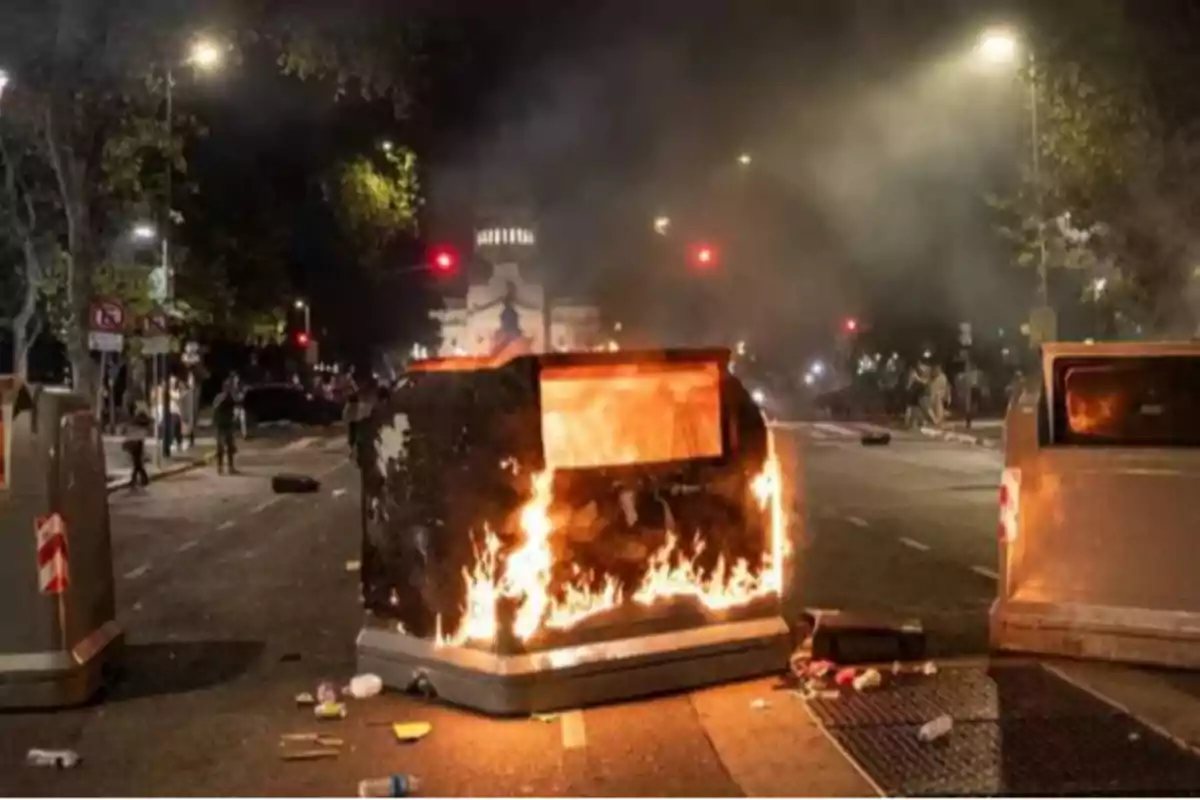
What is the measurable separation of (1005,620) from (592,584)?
8.86 ft

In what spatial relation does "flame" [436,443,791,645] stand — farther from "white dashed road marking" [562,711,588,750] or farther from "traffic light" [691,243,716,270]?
"traffic light" [691,243,716,270]

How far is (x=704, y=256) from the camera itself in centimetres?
3469

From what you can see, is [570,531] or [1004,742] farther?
[570,531]

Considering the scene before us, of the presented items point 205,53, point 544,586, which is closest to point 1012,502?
point 544,586

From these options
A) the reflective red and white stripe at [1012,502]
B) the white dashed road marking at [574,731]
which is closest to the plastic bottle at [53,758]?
the white dashed road marking at [574,731]

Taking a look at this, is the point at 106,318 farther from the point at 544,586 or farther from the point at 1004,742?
the point at 1004,742

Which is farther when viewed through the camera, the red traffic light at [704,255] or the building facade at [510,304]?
the building facade at [510,304]

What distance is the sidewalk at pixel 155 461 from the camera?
3036 cm

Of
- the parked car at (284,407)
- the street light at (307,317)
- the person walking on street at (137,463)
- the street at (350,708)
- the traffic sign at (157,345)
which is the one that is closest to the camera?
the street at (350,708)

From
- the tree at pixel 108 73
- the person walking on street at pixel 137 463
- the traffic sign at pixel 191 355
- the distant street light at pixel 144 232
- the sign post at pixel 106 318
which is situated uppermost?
the tree at pixel 108 73

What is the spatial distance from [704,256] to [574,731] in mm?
26897

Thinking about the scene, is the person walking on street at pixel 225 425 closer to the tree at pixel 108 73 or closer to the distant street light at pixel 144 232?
the tree at pixel 108 73

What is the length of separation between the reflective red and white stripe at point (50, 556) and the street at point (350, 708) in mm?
705

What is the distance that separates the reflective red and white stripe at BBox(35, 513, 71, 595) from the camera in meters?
9.32
